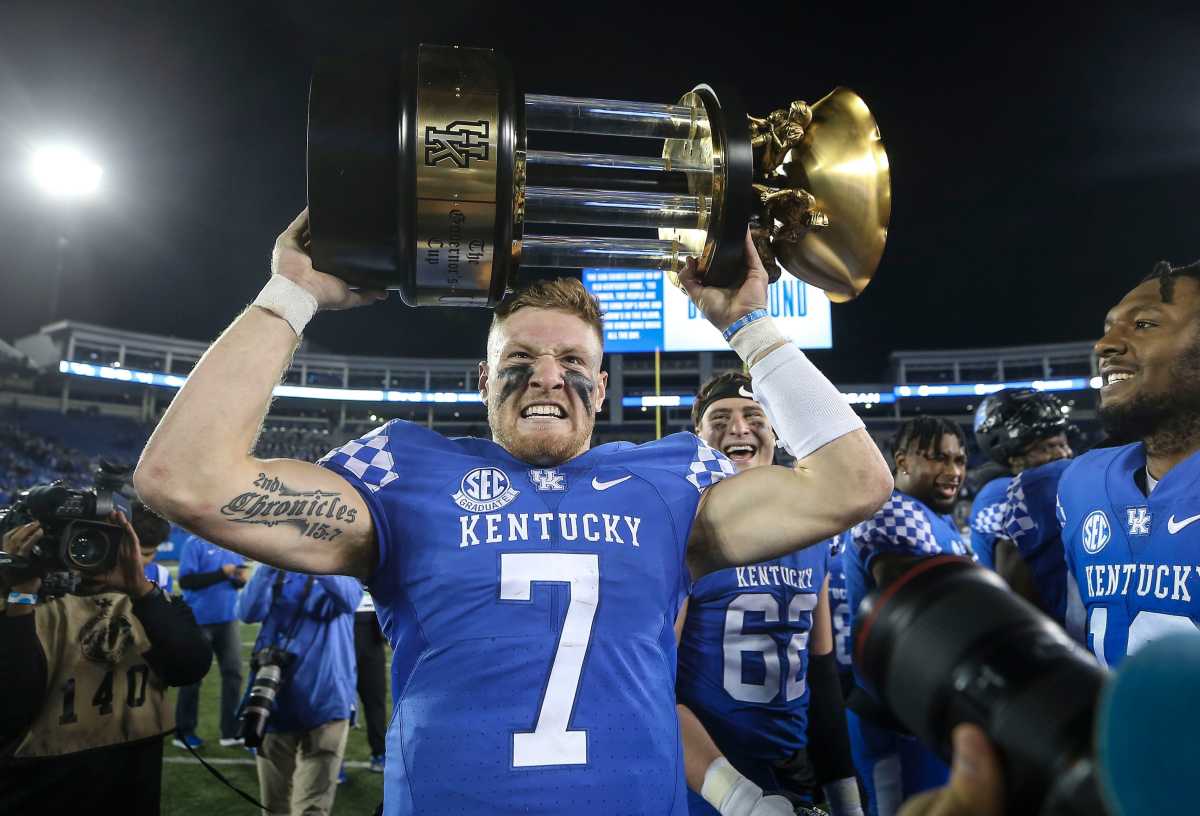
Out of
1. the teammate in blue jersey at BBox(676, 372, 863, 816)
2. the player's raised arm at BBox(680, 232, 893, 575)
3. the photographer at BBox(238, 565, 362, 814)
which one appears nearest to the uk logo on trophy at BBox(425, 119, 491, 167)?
the player's raised arm at BBox(680, 232, 893, 575)

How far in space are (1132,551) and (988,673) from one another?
1.83 meters

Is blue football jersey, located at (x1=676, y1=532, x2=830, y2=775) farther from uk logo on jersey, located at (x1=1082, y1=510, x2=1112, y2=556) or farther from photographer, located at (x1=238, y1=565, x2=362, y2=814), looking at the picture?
photographer, located at (x1=238, y1=565, x2=362, y2=814)

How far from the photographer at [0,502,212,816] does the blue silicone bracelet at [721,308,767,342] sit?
87.8 inches

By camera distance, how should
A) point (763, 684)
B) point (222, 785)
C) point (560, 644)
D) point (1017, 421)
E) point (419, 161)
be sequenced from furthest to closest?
1. point (222, 785)
2. point (1017, 421)
3. point (763, 684)
4. point (560, 644)
5. point (419, 161)

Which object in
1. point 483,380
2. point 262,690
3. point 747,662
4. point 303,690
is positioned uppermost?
point 483,380

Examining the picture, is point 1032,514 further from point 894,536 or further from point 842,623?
point 842,623

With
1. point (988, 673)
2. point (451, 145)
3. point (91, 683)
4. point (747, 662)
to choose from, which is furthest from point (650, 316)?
point (988, 673)

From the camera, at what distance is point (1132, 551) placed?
205 centimetres

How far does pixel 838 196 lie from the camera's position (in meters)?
1.53

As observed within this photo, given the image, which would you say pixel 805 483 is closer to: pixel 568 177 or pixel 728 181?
pixel 728 181

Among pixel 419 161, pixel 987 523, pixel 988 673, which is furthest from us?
pixel 987 523

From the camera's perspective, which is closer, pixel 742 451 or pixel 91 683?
pixel 91 683

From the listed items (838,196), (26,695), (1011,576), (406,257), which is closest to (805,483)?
(838,196)

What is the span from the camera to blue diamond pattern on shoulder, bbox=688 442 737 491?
6.29 ft
